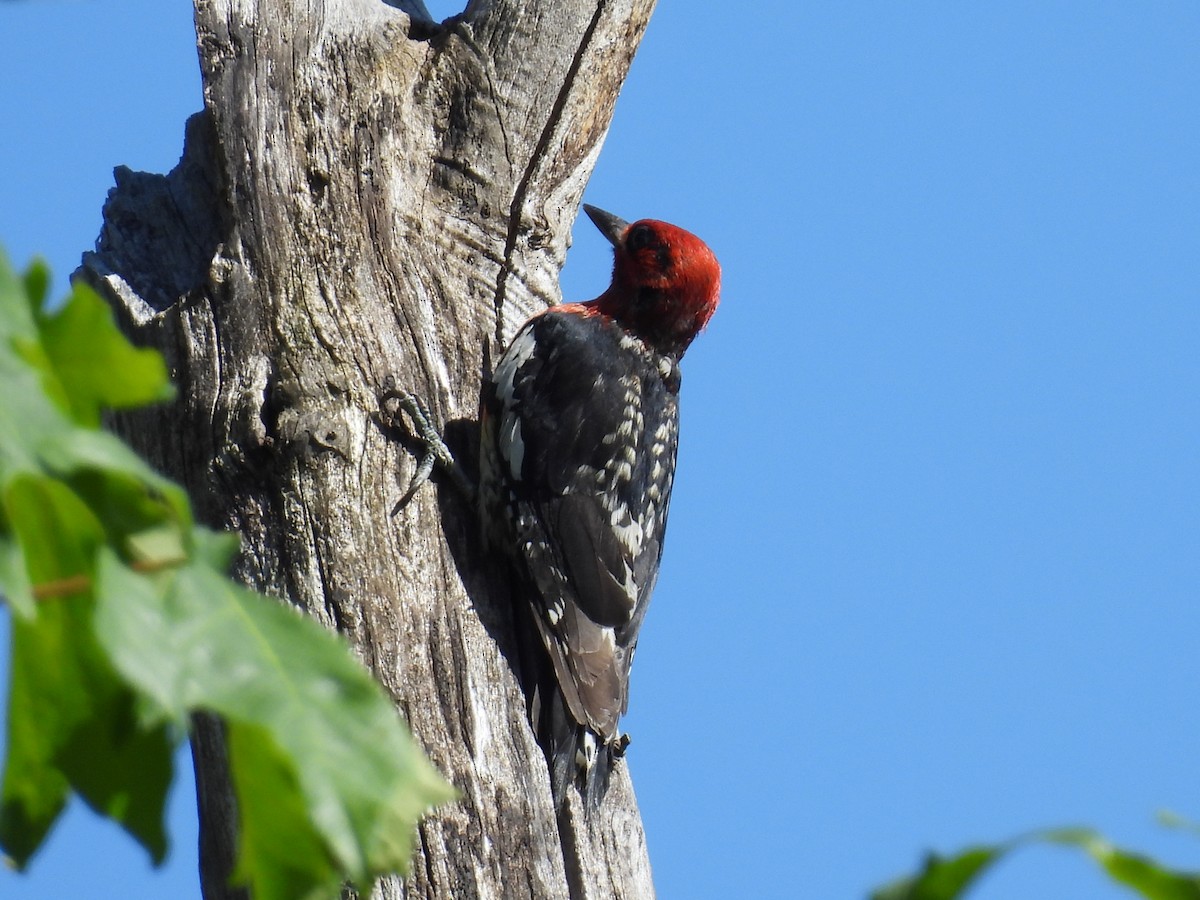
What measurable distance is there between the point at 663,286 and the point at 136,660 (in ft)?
13.9

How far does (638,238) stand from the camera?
512 cm

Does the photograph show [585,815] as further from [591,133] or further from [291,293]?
[591,133]

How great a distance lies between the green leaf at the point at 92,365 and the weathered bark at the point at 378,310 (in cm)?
224

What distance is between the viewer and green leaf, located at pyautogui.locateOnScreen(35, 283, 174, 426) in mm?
826

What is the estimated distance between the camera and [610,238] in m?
5.25

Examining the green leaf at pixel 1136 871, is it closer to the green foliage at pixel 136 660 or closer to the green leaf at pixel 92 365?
the green foliage at pixel 136 660

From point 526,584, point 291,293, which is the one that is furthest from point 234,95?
point 526,584

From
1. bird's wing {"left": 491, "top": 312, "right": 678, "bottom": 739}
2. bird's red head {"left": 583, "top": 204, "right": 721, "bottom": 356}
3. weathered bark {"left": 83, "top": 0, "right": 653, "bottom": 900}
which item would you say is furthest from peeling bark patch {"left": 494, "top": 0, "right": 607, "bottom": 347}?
bird's red head {"left": 583, "top": 204, "right": 721, "bottom": 356}

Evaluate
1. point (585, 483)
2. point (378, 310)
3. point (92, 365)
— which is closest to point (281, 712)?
point (92, 365)

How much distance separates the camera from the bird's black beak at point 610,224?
17.2 ft

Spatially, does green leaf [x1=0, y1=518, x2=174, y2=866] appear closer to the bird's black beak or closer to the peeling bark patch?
the peeling bark patch

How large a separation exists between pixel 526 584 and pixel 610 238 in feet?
6.48

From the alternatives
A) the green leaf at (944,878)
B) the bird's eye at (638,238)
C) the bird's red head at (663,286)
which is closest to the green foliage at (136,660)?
the green leaf at (944,878)

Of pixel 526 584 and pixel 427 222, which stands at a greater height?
pixel 427 222
